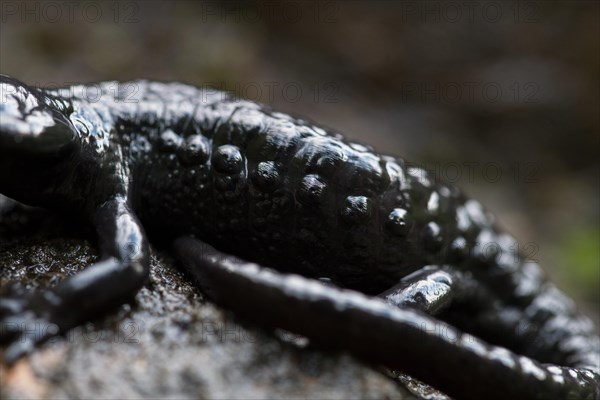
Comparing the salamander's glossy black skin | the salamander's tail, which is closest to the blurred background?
the salamander's glossy black skin

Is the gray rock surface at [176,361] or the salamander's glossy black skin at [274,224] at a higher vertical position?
the salamander's glossy black skin at [274,224]

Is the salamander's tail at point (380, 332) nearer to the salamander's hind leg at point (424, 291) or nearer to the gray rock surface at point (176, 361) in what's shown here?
the gray rock surface at point (176, 361)

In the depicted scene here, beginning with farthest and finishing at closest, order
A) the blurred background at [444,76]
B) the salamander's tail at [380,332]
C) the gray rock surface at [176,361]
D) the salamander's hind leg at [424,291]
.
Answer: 1. the blurred background at [444,76]
2. the salamander's hind leg at [424,291]
3. the salamander's tail at [380,332]
4. the gray rock surface at [176,361]

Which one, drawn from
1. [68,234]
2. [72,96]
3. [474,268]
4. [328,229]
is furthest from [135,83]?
[474,268]

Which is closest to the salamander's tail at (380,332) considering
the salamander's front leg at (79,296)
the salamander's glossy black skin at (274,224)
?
the salamander's glossy black skin at (274,224)

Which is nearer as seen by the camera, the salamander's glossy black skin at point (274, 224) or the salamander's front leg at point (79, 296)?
the salamander's front leg at point (79, 296)

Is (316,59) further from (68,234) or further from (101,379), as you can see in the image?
(101,379)

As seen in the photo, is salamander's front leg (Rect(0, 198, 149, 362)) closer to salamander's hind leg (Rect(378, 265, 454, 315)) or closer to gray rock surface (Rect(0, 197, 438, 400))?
gray rock surface (Rect(0, 197, 438, 400))

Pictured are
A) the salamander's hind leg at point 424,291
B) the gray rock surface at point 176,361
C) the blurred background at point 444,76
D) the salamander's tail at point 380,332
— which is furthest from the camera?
the blurred background at point 444,76
